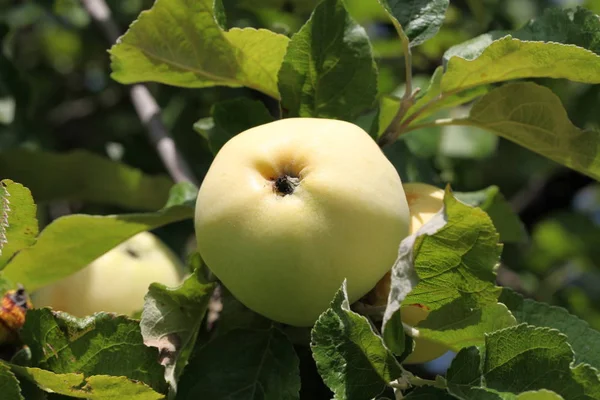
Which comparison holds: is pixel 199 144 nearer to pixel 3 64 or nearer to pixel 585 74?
pixel 3 64

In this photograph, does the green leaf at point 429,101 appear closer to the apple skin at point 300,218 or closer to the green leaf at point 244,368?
the apple skin at point 300,218

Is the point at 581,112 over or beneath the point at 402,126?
beneath

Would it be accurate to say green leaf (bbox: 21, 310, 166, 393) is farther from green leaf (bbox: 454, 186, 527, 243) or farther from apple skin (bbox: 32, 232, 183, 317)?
green leaf (bbox: 454, 186, 527, 243)

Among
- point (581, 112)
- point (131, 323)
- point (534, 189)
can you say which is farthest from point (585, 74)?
point (534, 189)

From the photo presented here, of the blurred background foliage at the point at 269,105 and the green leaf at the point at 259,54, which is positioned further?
the blurred background foliage at the point at 269,105

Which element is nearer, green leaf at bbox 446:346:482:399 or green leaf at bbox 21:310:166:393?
green leaf at bbox 446:346:482:399

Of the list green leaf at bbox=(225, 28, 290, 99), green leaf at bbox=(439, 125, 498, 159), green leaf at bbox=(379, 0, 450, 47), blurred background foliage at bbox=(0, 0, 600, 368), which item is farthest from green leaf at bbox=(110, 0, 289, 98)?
green leaf at bbox=(439, 125, 498, 159)

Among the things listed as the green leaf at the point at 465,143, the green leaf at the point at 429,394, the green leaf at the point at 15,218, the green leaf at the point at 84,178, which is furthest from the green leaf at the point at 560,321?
the green leaf at the point at 465,143
